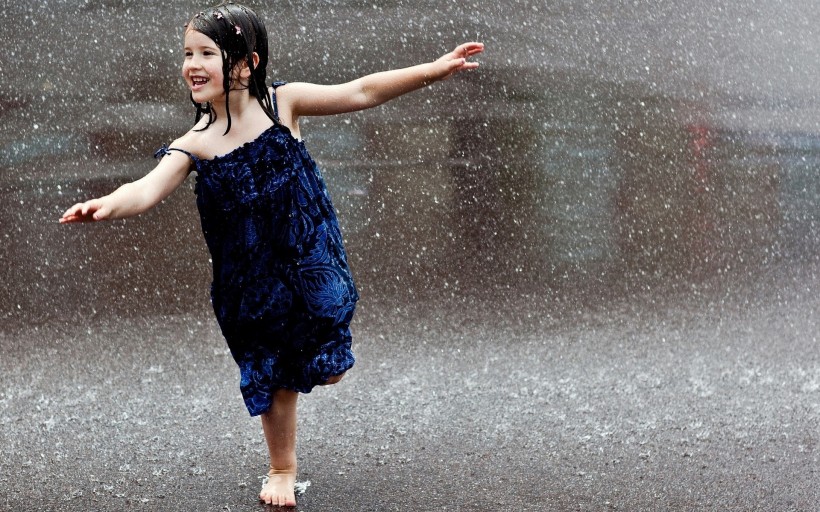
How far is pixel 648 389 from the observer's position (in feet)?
11.7

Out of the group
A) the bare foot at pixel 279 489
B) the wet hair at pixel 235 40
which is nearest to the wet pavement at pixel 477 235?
the bare foot at pixel 279 489

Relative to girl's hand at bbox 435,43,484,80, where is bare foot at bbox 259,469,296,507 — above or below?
below

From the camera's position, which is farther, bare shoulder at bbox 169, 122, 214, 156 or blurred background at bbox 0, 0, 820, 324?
blurred background at bbox 0, 0, 820, 324

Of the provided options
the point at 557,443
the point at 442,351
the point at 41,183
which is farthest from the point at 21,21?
the point at 557,443

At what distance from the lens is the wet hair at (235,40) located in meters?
2.39

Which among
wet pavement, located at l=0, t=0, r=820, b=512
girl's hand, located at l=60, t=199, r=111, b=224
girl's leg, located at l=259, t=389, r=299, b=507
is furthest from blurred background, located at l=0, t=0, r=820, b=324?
girl's hand, located at l=60, t=199, r=111, b=224

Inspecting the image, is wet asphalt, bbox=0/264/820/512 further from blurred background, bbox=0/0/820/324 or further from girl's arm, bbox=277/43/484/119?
girl's arm, bbox=277/43/484/119

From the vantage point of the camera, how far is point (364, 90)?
2.55 metres

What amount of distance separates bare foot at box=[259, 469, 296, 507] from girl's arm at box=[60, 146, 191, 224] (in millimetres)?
746

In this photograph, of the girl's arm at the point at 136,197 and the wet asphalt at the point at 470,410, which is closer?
the girl's arm at the point at 136,197

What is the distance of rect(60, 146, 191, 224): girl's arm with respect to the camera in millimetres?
2145

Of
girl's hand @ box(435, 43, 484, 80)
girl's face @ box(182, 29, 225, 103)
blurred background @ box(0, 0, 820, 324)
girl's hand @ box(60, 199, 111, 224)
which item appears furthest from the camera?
blurred background @ box(0, 0, 820, 324)

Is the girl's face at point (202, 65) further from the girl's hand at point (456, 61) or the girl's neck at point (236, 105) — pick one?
the girl's hand at point (456, 61)

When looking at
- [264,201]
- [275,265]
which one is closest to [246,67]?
[264,201]
